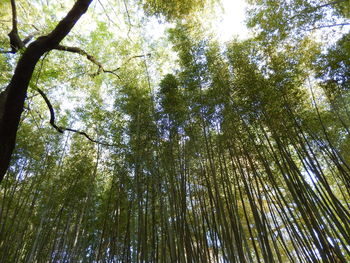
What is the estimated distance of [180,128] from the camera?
482cm

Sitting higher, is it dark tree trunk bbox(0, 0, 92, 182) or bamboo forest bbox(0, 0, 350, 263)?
bamboo forest bbox(0, 0, 350, 263)

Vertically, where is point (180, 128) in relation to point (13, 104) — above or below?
above

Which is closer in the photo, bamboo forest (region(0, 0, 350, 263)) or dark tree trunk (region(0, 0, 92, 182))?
dark tree trunk (region(0, 0, 92, 182))

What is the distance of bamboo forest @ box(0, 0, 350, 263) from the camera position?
11.9 feet

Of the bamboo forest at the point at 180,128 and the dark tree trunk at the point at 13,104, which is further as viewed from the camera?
the bamboo forest at the point at 180,128

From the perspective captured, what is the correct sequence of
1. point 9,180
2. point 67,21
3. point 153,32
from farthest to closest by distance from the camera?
1. point 153,32
2. point 9,180
3. point 67,21

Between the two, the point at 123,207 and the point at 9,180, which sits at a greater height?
the point at 9,180

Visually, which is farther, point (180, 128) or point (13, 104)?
point (180, 128)

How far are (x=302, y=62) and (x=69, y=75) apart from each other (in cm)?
423

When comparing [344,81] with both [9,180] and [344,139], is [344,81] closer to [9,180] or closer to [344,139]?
[344,139]

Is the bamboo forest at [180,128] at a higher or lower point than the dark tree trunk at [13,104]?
higher

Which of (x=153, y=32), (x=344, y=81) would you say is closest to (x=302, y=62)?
(x=344, y=81)

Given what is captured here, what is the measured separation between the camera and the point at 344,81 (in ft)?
13.0

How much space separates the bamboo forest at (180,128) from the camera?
3615mm
